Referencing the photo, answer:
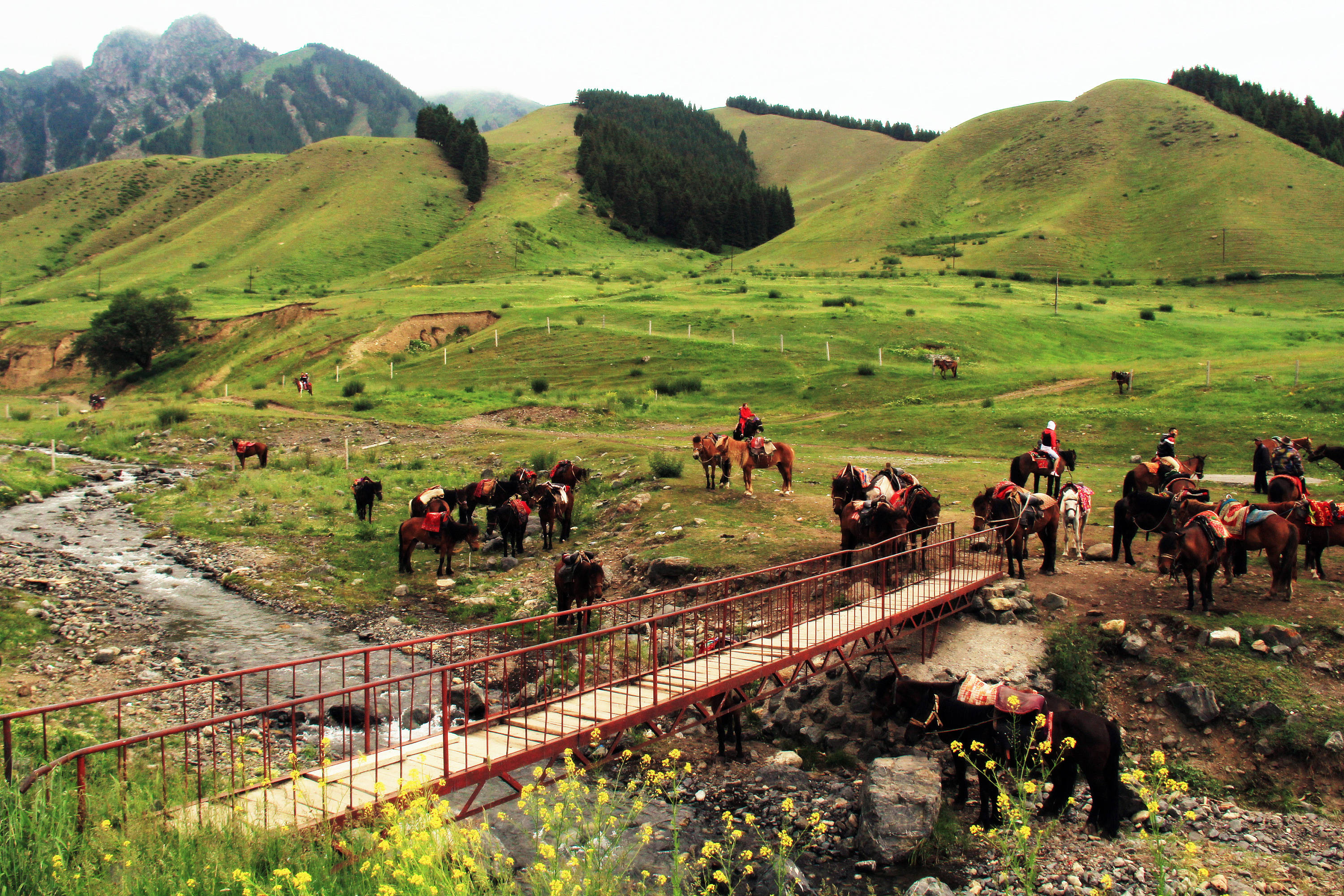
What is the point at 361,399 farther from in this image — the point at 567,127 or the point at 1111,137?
the point at 567,127

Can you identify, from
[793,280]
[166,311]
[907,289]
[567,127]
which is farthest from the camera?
[567,127]

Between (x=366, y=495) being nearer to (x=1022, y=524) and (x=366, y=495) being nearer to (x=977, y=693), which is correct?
(x=1022, y=524)

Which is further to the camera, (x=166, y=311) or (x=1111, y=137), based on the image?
(x=1111, y=137)

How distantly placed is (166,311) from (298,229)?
43.7m

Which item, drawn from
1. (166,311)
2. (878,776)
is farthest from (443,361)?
(878,776)

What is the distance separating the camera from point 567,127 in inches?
6570

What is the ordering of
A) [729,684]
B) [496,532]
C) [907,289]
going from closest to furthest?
[729,684]
[496,532]
[907,289]

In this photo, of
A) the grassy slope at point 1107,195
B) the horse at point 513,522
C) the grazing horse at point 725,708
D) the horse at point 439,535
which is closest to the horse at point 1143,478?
the grazing horse at point 725,708

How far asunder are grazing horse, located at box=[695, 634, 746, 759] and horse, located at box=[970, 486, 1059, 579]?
5528 millimetres

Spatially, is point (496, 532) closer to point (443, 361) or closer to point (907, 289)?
point (443, 361)

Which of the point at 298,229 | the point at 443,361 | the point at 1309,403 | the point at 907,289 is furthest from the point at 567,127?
the point at 1309,403

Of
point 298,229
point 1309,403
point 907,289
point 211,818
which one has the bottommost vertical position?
point 211,818

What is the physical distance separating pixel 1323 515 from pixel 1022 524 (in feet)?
14.9

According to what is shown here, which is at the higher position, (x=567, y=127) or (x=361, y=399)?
(x=567, y=127)
